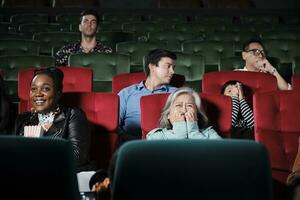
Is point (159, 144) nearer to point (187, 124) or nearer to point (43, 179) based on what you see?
point (43, 179)

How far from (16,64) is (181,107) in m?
1.70

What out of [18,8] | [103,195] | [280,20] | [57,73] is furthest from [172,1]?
[103,195]

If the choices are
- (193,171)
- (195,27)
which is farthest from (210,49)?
(193,171)

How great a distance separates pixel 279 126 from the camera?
2.72m

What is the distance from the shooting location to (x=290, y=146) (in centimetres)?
268

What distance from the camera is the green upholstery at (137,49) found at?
4603 mm

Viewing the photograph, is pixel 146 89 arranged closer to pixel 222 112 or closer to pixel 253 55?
pixel 222 112

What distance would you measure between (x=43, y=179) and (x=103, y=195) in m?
0.41

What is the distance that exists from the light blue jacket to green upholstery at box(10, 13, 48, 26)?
3.86 m

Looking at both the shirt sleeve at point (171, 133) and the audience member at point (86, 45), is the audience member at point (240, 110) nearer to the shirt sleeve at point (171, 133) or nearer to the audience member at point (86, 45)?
the shirt sleeve at point (171, 133)

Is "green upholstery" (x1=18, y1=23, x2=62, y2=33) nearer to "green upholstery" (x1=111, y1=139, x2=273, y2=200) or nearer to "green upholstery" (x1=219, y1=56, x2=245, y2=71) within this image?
"green upholstery" (x1=219, y1=56, x2=245, y2=71)

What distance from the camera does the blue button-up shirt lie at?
3.39 metres

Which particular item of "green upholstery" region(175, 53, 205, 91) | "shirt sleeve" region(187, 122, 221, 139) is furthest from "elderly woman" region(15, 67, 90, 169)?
"green upholstery" region(175, 53, 205, 91)

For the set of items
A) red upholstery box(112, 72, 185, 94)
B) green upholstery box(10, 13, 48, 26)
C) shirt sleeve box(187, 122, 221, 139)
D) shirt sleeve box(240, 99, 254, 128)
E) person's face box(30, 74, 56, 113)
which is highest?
green upholstery box(10, 13, 48, 26)
